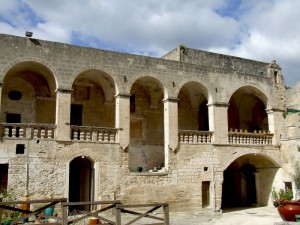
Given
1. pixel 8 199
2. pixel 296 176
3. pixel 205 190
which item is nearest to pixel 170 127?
pixel 205 190

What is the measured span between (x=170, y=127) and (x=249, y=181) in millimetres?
7594

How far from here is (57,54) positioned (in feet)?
53.0

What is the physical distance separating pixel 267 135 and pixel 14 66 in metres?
13.3

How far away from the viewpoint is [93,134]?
16391mm

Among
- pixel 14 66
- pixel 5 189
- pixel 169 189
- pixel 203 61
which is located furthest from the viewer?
pixel 203 61

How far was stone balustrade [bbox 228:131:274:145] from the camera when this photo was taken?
19528 mm

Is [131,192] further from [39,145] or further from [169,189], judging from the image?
[39,145]

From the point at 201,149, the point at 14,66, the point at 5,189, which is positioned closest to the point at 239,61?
the point at 201,149

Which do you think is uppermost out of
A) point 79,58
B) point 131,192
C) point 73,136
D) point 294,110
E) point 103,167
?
point 79,58

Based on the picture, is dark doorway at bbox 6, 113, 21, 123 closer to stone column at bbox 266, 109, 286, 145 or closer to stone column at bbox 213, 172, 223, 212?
stone column at bbox 213, 172, 223, 212

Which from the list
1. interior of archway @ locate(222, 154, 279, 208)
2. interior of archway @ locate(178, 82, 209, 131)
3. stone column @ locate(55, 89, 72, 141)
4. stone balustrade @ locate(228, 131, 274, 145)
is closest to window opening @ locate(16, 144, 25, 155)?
stone column @ locate(55, 89, 72, 141)

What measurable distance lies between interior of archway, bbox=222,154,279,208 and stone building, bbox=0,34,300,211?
0.06 metres

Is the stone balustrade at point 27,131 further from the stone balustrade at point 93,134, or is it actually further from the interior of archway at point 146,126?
the interior of archway at point 146,126

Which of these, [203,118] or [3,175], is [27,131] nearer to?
[3,175]
